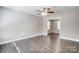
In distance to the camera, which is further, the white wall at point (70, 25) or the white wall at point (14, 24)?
the white wall at point (70, 25)

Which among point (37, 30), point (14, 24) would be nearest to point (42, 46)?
point (37, 30)

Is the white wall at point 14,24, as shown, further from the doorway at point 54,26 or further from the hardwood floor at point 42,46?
the doorway at point 54,26

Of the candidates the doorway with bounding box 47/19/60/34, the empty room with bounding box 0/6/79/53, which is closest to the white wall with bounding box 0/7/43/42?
the empty room with bounding box 0/6/79/53

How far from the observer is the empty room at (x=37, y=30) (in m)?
1.55

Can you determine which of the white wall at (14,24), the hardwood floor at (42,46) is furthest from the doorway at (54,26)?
the white wall at (14,24)

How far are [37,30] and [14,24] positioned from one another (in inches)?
20.4

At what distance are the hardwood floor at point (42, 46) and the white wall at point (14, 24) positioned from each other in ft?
0.44

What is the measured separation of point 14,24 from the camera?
1.61 meters

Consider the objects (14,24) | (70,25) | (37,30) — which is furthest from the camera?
(37,30)

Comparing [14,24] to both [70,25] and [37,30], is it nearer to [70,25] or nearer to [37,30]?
[37,30]

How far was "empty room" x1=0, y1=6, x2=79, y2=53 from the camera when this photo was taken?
155 cm

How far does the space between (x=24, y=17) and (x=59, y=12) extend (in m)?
0.74

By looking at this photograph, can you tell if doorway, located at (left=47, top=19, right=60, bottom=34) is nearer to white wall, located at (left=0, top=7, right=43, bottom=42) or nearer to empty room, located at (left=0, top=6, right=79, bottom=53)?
empty room, located at (left=0, top=6, right=79, bottom=53)
